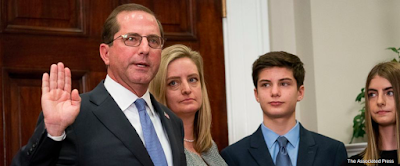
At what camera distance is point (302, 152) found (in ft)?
10.2

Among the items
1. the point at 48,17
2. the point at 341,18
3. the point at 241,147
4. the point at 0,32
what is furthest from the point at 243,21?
the point at 0,32

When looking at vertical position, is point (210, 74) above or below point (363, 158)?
above

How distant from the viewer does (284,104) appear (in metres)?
3.16

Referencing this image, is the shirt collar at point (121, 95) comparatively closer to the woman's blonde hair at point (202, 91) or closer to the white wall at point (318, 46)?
the woman's blonde hair at point (202, 91)

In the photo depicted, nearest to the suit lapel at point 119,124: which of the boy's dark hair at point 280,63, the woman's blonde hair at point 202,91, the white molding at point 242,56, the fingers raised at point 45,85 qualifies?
the fingers raised at point 45,85

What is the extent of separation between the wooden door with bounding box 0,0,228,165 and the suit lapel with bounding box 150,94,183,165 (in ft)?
3.14

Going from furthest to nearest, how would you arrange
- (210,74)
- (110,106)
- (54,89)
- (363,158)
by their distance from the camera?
(210,74) < (363,158) < (110,106) < (54,89)

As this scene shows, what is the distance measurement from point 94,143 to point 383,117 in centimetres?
141

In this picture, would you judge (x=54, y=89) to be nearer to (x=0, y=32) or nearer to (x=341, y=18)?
(x=0, y=32)

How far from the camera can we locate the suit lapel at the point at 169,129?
238 centimetres

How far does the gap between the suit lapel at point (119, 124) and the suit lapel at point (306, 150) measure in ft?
3.47

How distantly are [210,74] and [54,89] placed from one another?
5.73 ft

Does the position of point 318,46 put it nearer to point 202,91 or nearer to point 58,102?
point 202,91

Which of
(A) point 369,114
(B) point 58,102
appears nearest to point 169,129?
(B) point 58,102
